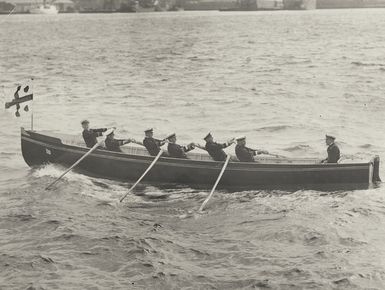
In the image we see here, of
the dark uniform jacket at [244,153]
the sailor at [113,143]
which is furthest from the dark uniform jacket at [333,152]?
the sailor at [113,143]

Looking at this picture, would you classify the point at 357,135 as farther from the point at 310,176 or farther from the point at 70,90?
the point at 70,90

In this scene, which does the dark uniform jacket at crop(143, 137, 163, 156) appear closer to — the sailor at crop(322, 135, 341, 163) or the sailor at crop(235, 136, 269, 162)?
the sailor at crop(235, 136, 269, 162)

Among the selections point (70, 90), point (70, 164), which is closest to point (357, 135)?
point (70, 164)

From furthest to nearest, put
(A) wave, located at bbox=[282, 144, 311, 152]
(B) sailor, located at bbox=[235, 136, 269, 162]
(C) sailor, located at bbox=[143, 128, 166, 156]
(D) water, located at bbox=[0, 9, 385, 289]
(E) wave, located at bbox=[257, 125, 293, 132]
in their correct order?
(E) wave, located at bbox=[257, 125, 293, 132], (A) wave, located at bbox=[282, 144, 311, 152], (C) sailor, located at bbox=[143, 128, 166, 156], (B) sailor, located at bbox=[235, 136, 269, 162], (D) water, located at bbox=[0, 9, 385, 289]

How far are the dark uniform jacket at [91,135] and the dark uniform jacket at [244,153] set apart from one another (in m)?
5.24

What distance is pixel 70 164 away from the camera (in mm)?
21344

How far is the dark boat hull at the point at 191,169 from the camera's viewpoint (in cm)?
1786

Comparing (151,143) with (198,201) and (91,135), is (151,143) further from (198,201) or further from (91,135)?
(198,201)

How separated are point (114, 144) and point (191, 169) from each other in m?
3.19

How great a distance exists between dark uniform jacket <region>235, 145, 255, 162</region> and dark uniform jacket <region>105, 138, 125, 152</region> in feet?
14.4

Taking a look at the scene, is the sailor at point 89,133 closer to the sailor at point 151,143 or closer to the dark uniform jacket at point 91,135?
the dark uniform jacket at point 91,135

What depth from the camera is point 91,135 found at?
2078 cm

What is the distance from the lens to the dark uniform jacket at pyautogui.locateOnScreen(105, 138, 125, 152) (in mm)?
20391

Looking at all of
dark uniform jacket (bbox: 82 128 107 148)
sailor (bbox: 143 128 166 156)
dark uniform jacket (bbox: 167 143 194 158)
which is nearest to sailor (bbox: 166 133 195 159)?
dark uniform jacket (bbox: 167 143 194 158)
